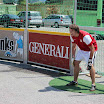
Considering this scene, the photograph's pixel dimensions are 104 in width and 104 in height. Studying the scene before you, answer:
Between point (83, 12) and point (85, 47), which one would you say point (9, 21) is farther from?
point (85, 47)

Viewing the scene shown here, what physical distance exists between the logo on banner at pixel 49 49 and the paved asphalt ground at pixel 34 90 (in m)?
0.56

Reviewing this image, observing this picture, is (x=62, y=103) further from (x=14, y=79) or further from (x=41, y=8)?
(x=41, y=8)

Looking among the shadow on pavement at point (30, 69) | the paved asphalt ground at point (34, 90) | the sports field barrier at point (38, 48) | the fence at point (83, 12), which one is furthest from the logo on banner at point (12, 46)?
the paved asphalt ground at point (34, 90)

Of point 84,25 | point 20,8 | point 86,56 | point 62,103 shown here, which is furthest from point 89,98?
point 20,8

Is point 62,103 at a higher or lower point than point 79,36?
lower

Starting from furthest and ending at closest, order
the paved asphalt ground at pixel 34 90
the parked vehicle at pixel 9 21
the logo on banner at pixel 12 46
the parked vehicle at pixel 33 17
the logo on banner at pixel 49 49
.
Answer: the parked vehicle at pixel 9 21 < the parked vehicle at pixel 33 17 < the logo on banner at pixel 12 46 < the logo on banner at pixel 49 49 < the paved asphalt ground at pixel 34 90

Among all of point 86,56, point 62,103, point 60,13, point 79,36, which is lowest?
point 62,103

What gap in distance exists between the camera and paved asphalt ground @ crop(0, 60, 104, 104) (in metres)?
5.91

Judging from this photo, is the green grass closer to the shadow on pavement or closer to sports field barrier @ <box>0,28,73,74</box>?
the shadow on pavement

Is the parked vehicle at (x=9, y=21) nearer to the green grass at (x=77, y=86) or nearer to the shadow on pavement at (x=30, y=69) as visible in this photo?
the shadow on pavement at (x=30, y=69)

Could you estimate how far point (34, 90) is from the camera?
671 cm

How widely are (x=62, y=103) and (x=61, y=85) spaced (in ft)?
4.86

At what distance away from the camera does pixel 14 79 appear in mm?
7793

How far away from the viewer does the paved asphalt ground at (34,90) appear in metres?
5.91
